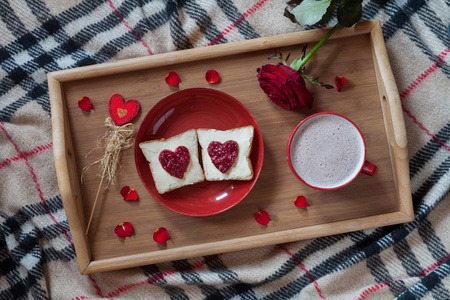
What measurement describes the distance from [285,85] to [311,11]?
0.63ft

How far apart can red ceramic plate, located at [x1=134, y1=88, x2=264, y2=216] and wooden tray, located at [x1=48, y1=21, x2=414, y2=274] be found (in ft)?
0.09

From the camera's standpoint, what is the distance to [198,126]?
108 cm

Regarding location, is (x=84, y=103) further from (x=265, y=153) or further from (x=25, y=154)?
(x=265, y=153)

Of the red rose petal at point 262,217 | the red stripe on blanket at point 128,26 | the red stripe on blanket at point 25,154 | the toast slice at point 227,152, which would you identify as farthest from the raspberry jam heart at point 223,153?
the red stripe on blanket at point 25,154

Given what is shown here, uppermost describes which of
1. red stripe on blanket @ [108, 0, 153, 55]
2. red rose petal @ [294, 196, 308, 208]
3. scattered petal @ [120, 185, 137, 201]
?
red stripe on blanket @ [108, 0, 153, 55]

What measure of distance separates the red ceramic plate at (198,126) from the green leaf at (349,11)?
0.33 meters

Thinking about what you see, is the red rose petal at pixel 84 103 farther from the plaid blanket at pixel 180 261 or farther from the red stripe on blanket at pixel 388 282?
the red stripe on blanket at pixel 388 282

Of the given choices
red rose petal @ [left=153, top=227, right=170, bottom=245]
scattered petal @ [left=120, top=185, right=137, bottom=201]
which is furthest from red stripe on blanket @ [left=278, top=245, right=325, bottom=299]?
scattered petal @ [left=120, top=185, right=137, bottom=201]

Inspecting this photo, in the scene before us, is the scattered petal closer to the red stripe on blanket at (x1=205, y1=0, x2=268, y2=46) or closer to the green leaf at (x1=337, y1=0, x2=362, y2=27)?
the red stripe on blanket at (x1=205, y1=0, x2=268, y2=46)

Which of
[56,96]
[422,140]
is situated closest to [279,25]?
[422,140]

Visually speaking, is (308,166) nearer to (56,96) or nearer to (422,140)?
(422,140)

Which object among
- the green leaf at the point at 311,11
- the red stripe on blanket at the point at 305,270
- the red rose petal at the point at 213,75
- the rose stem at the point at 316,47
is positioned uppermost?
the green leaf at the point at 311,11

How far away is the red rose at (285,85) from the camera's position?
96cm

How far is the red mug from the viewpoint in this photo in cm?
100
